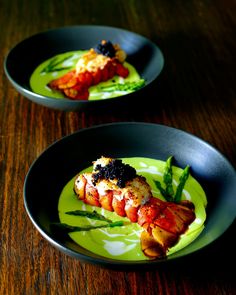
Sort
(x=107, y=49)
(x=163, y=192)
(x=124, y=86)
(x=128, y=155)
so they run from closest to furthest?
1. (x=163, y=192)
2. (x=128, y=155)
3. (x=124, y=86)
4. (x=107, y=49)

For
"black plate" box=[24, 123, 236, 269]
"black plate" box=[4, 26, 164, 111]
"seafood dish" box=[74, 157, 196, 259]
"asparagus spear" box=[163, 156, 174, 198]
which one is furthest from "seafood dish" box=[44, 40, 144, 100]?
"seafood dish" box=[74, 157, 196, 259]

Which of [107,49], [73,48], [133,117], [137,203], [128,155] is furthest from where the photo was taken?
[73,48]

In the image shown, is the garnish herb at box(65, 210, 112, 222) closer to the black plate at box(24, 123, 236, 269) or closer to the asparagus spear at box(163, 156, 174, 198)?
the black plate at box(24, 123, 236, 269)

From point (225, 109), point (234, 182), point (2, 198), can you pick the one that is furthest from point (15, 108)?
point (234, 182)

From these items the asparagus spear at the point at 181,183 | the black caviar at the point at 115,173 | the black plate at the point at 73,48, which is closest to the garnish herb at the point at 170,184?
the asparagus spear at the point at 181,183

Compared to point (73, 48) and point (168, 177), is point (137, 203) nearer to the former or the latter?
point (168, 177)

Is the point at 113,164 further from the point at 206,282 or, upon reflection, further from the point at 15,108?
the point at 15,108

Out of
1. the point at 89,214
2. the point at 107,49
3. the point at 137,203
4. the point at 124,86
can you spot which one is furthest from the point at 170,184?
the point at 107,49
